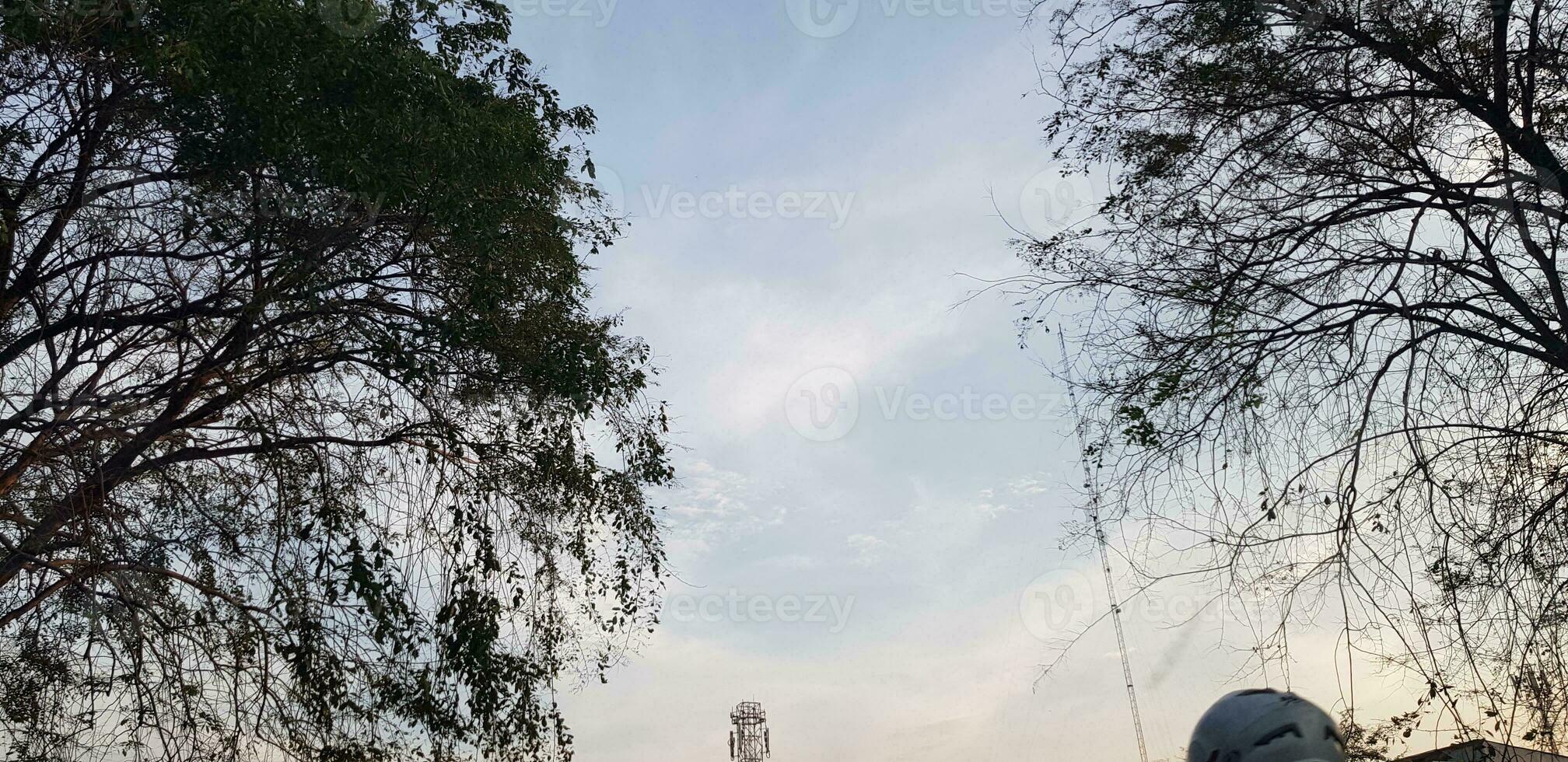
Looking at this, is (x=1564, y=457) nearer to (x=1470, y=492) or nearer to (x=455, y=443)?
(x=1470, y=492)

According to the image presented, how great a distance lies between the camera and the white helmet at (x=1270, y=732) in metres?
3.74

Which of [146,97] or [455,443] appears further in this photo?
[455,443]

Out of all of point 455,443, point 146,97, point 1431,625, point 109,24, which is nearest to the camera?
point 1431,625

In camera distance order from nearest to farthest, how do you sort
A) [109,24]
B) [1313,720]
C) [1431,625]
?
[1313,720] → [1431,625] → [109,24]

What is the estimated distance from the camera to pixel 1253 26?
28.4 feet

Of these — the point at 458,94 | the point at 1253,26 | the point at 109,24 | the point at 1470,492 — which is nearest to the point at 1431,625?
the point at 1470,492

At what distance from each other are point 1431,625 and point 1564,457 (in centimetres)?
187

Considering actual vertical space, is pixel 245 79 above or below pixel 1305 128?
above

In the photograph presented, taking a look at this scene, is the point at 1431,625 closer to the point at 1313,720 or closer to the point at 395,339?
the point at 1313,720

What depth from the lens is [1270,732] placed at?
377 cm

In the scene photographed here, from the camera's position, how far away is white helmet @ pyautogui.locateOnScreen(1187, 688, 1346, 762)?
12.3 feet

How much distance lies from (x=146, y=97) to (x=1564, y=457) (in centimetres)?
1146

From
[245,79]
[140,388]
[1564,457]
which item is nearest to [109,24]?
[245,79]

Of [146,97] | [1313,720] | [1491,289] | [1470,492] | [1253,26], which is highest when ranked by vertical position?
[146,97]
